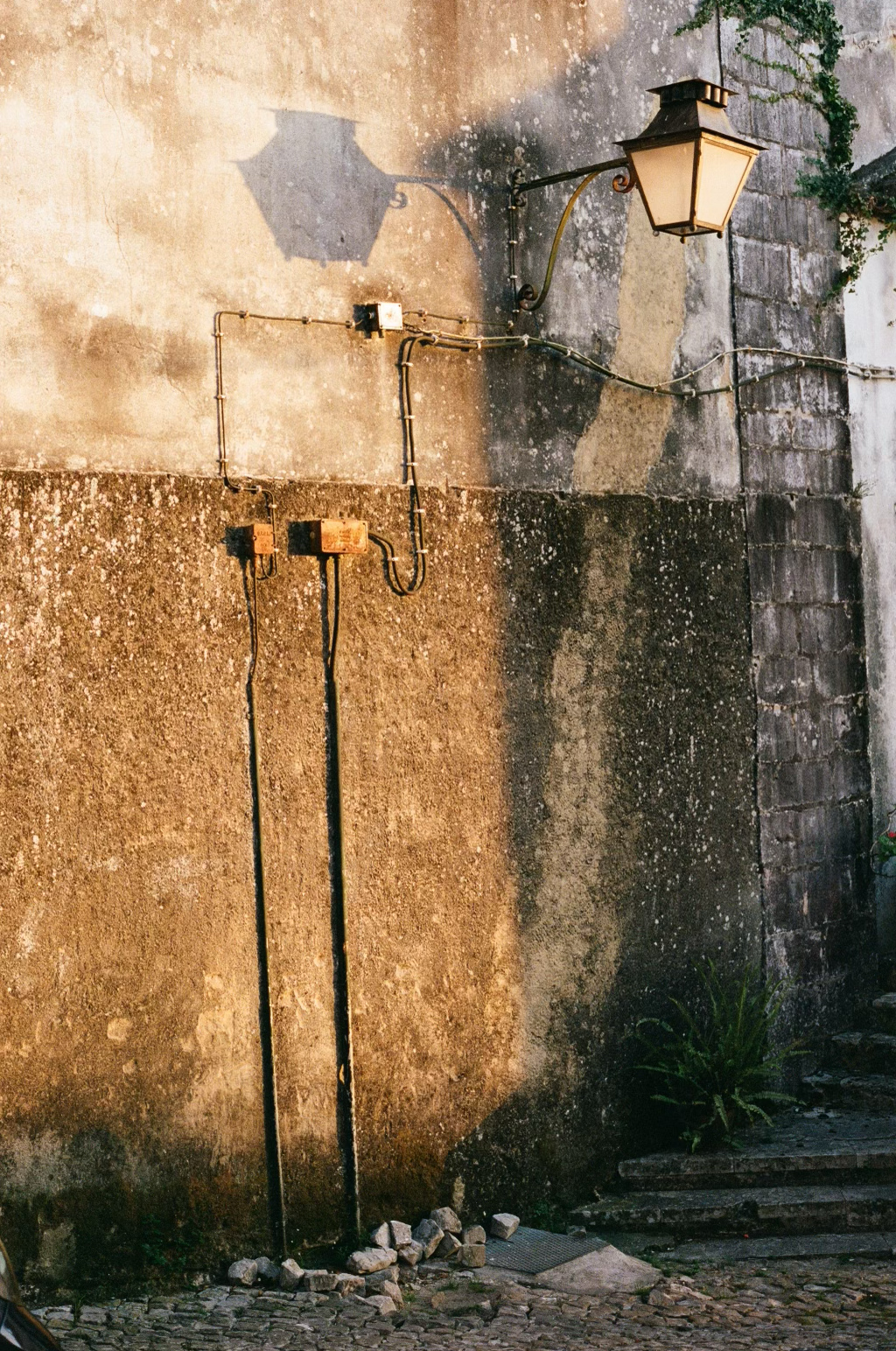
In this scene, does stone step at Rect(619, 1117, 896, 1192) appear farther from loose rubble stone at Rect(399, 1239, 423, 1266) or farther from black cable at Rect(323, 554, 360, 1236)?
black cable at Rect(323, 554, 360, 1236)

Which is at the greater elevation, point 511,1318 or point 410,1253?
point 410,1253

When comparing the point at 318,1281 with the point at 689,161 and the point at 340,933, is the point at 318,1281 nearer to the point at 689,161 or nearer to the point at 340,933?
the point at 340,933

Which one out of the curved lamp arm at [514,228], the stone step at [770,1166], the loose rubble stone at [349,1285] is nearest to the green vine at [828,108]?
the curved lamp arm at [514,228]

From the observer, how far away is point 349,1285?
511 cm

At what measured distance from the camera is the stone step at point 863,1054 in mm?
6852

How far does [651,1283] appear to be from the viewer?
527 centimetres

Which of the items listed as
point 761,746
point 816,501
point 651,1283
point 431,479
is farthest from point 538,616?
point 651,1283

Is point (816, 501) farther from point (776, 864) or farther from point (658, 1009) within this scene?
point (658, 1009)

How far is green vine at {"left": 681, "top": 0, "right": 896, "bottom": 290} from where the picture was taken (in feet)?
23.3

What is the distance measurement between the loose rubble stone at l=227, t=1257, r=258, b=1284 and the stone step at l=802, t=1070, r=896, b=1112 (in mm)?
2798

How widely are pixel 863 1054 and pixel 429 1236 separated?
2.46m

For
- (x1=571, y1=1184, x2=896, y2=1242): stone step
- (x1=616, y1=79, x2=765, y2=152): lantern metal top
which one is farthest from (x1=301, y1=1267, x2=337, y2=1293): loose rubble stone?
(x1=616, y1=79, x2=765, y2=152): lantern metal top

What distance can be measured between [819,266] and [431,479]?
2.64m

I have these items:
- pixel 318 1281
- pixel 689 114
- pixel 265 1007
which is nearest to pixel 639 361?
pixel 689 114
